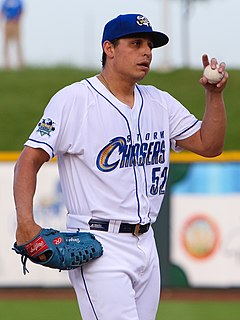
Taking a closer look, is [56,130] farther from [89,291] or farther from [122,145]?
[89,291]

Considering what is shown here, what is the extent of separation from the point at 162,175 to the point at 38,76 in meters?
11.0

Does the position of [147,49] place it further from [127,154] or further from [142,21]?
[127,154]

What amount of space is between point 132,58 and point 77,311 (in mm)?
3858

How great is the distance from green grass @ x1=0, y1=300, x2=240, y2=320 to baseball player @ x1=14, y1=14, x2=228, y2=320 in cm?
317

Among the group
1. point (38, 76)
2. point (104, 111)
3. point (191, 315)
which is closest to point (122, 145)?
point (104, 111)

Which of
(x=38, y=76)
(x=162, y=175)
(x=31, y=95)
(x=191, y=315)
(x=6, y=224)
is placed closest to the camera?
(x=162, y=175)

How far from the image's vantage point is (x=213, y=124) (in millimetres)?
4613

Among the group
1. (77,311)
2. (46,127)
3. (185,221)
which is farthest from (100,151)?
(185,221)

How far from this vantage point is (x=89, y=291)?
4.28 metres

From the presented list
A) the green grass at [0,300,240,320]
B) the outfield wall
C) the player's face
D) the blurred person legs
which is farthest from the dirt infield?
the blurred person legs

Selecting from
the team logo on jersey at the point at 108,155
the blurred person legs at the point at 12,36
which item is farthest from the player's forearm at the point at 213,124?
the blurred person legs at the point at 12,36

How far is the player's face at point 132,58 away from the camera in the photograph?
4355 millimetres

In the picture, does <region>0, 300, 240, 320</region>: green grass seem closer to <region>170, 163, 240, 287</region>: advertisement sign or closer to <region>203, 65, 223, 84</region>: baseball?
<region>170, 163, 240, 287</region>: advertisement sign

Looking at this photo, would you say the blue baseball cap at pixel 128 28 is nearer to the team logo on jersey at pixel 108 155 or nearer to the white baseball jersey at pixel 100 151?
the white baseball jersey at pixel 100 151
